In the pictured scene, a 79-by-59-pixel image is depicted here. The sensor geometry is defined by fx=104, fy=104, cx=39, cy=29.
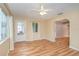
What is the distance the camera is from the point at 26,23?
4.88 meters

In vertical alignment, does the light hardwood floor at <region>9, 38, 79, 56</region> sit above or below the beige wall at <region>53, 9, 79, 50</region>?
below

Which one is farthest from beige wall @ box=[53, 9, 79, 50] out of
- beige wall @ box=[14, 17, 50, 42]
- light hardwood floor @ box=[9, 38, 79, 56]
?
beige wall @ box=[14, 17, 50, 42]

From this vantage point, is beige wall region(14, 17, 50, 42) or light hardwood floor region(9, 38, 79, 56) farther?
beige wall region(14, 17, 50, 42)

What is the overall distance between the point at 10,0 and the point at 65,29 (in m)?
3.34

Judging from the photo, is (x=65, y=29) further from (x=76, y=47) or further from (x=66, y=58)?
(x=66, y=58)

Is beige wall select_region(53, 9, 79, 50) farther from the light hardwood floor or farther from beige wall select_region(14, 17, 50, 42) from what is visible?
beige wall select_region(14, 17, 50, 42)

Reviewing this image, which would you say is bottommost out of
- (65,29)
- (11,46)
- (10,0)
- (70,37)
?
(11,46)

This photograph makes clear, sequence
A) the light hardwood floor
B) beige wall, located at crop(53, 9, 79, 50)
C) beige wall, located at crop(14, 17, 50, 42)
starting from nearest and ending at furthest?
the light hardwood floor < beige wall, located at crop(53, 9, 79, 50) < beige wall, located at crop(14, 17, 50, 42)

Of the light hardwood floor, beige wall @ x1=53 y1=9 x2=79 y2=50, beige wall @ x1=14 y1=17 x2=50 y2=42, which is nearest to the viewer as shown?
the light hardwood floor

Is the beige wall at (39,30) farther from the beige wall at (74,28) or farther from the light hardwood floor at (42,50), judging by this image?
the beige wall at (74,28)

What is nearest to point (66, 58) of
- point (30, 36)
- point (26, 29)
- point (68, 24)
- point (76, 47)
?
point (76, 47)

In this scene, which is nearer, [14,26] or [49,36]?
[14,26]

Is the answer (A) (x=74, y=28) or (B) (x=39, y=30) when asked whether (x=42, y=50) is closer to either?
(B) (x=39, y=30)

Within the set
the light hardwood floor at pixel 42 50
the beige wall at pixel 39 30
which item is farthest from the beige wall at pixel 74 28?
the beige wall at pixel 39 30
